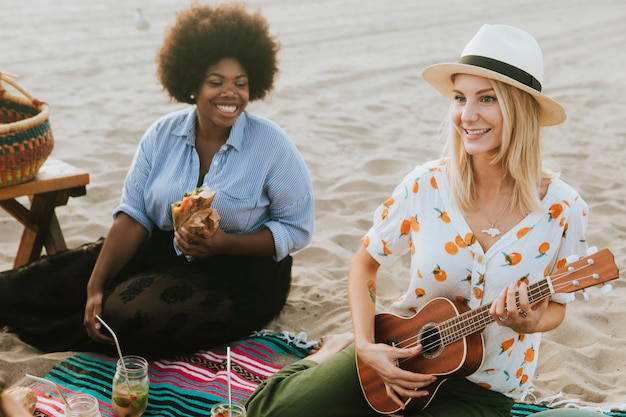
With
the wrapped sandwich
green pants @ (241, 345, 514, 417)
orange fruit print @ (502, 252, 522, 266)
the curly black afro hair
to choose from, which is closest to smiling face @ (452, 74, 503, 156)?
orange fruit print @ (502, 252, 522, 266)

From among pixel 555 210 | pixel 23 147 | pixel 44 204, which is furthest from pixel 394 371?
pixel 44 204

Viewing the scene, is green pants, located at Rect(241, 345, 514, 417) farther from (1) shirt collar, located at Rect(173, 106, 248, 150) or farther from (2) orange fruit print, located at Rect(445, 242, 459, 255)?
(1) shirt collar, located at Rect(173, 106, 248, 150)

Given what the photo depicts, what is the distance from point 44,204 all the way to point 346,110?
459 cm

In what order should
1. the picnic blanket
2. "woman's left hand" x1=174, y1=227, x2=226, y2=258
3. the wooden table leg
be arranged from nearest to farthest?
the picnic blanket → "woman's left hand" x1=174, y1=227, x2=226, y2=258 → the wooden table leg

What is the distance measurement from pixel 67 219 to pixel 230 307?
2070 millimetres

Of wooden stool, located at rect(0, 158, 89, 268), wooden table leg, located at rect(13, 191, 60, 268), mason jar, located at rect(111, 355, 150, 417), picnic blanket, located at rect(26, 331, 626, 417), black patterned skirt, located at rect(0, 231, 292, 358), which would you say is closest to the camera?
mason jar, located at rect(111, 355, 150, 417)

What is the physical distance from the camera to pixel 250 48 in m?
3.90

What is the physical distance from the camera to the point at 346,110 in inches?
330

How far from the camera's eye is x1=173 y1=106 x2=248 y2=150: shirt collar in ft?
12.5

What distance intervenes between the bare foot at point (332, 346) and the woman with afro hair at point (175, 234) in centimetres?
43

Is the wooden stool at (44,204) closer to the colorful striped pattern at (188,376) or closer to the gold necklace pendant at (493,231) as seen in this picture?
the colorful striped pattern at (188,376)

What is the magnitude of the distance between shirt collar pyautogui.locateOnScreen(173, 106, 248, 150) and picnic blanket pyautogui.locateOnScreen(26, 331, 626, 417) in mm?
1034

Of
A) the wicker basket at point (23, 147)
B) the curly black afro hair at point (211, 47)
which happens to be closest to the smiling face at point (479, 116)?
the curly black afro hair at point (211, 47)

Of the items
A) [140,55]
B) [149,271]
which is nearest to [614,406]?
[149,271]
